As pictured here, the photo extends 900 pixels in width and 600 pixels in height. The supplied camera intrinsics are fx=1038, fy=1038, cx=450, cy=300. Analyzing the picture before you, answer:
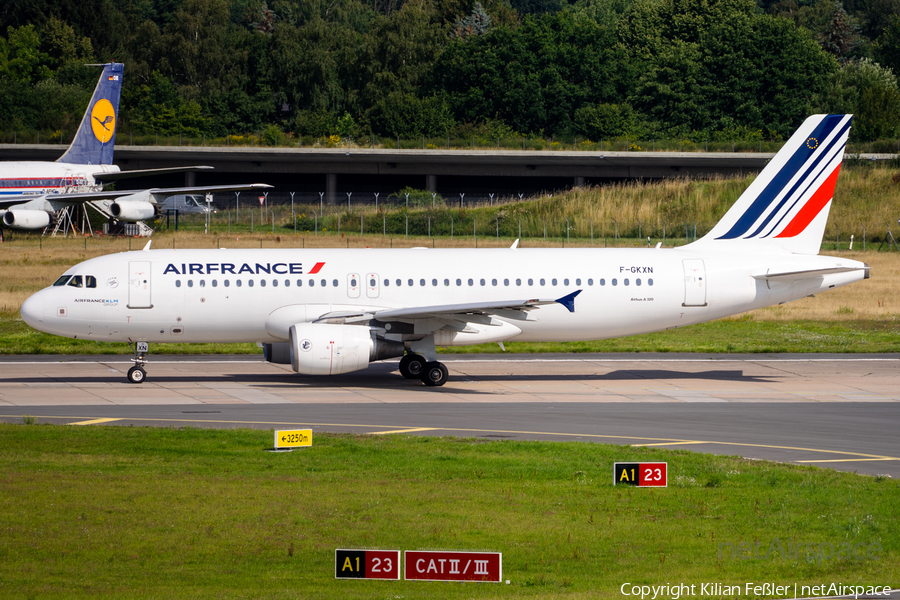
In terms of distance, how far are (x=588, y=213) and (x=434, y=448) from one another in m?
69.8

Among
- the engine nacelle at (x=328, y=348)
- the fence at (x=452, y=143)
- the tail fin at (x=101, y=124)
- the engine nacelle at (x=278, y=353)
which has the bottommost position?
the engine nacelle at (x=278, y=353)

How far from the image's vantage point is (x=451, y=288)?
33.0 m

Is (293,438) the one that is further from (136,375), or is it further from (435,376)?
(136,375)

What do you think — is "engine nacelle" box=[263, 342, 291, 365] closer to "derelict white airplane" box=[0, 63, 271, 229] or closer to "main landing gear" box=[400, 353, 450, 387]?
"main landing gear" box=[400, 353, 450, 387]

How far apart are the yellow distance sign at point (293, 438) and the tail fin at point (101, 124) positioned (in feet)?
207

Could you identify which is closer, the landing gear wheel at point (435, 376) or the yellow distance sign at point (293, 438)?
the yellow distance sign at point (293, 438)

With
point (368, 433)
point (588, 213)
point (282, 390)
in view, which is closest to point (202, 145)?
point (588, 213)

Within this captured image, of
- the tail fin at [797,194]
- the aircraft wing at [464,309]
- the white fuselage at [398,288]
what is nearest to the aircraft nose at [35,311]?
the white fuselage at [398,288]

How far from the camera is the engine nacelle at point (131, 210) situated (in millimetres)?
73625

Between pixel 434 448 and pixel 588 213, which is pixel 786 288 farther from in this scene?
pixel 588 213

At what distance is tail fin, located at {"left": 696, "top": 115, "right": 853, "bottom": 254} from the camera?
114 ft

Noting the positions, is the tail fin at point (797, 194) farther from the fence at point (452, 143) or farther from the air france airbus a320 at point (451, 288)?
the fence at point (452, 143)

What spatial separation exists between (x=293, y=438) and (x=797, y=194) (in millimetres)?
20822

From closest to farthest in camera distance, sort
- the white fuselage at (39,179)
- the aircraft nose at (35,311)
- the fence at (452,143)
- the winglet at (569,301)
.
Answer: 1. the winglet at (569,301)
2. the aircraft nose at (35,311)
3. the white fuselage at (39,179)
4. the fence at (452,143)
